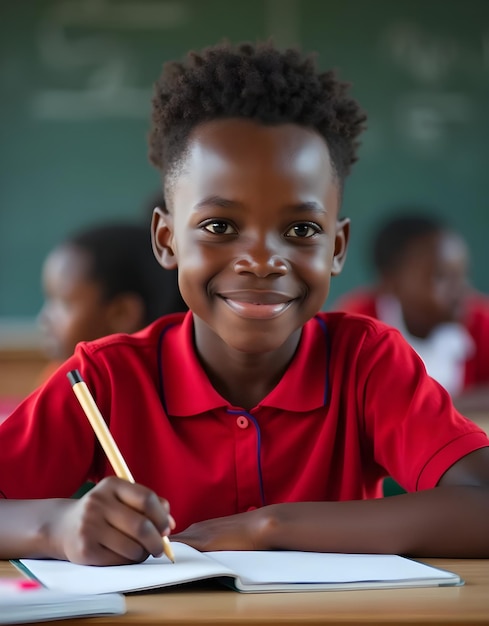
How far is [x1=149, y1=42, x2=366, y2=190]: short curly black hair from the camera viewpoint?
137 cm

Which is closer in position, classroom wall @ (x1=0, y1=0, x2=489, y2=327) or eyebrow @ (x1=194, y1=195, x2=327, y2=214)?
eyebrow @ (x1=194, y1=195, x2=327, y2=214)

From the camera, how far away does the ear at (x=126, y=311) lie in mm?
2709

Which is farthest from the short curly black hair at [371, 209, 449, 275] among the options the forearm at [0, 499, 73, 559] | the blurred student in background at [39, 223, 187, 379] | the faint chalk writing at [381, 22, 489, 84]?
the forearm at [0, 499, 73, 559]

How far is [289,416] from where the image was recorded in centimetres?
145

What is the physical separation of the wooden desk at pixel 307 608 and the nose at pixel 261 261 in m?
0.47

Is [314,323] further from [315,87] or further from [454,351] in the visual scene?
[454,351]

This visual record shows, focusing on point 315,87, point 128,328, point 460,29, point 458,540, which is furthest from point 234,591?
point 460,29

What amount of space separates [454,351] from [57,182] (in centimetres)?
202

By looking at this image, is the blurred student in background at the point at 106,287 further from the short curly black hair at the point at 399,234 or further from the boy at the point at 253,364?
the short curly black hair at the point at 399,234

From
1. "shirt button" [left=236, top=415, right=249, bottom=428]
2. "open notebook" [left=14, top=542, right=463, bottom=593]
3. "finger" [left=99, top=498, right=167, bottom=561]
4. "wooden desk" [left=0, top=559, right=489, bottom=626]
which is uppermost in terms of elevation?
"shirt button" [left=236, top=415, right=249, bottom=428]

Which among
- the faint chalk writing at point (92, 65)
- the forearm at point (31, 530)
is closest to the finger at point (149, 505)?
the forearm at point (31, 530)

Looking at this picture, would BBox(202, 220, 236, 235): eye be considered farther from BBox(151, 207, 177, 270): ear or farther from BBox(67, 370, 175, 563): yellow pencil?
BBox(67, 370, 175, 563): yellow pencil

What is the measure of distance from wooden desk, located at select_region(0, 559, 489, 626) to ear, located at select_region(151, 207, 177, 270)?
649 mm

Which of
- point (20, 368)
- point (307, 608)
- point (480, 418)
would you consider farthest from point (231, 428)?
point (20, 368)
